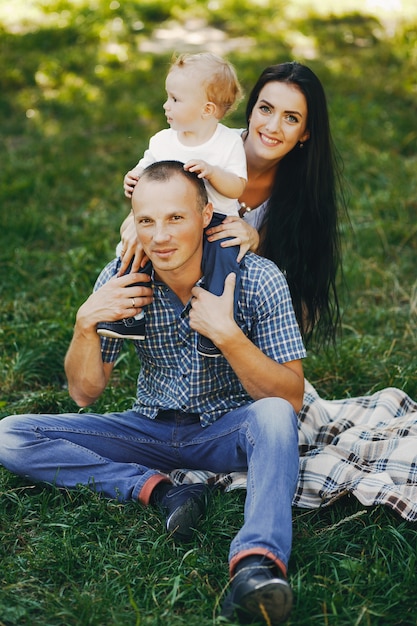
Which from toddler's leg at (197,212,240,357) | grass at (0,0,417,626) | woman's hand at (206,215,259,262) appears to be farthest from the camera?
woman's hand at (206,215,259,262)

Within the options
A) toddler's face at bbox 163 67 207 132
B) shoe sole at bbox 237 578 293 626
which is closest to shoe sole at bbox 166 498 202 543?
shoe sole at bbox 237 578 293 626

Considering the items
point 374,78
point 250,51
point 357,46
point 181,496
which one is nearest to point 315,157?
point 181,496

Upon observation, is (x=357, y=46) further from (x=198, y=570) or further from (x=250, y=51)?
(x=198, y=570)

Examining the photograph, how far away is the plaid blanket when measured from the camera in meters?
3.44

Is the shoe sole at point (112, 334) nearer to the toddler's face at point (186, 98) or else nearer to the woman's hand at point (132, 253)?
the woman's hand at point (132, 253)

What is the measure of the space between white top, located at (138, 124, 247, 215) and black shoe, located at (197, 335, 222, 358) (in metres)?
0.65

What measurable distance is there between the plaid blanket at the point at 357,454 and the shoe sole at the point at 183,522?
0.28 m

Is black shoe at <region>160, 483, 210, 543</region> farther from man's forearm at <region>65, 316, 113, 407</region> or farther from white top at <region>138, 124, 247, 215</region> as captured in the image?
white top at <region>138, 124, 247, 215</region>

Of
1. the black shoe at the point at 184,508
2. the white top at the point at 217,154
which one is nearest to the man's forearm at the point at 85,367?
the black shoe at the point at 184,508

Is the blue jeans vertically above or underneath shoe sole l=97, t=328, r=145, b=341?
underneath

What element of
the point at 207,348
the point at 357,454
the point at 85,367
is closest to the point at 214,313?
the point at 207,348

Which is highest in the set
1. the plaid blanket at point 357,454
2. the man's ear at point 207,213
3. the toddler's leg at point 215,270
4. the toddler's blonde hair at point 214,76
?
the toddler's blonde hair at point 214,76

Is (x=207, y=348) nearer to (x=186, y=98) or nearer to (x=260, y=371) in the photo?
(x=260, y=371)

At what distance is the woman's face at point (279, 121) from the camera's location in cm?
392
